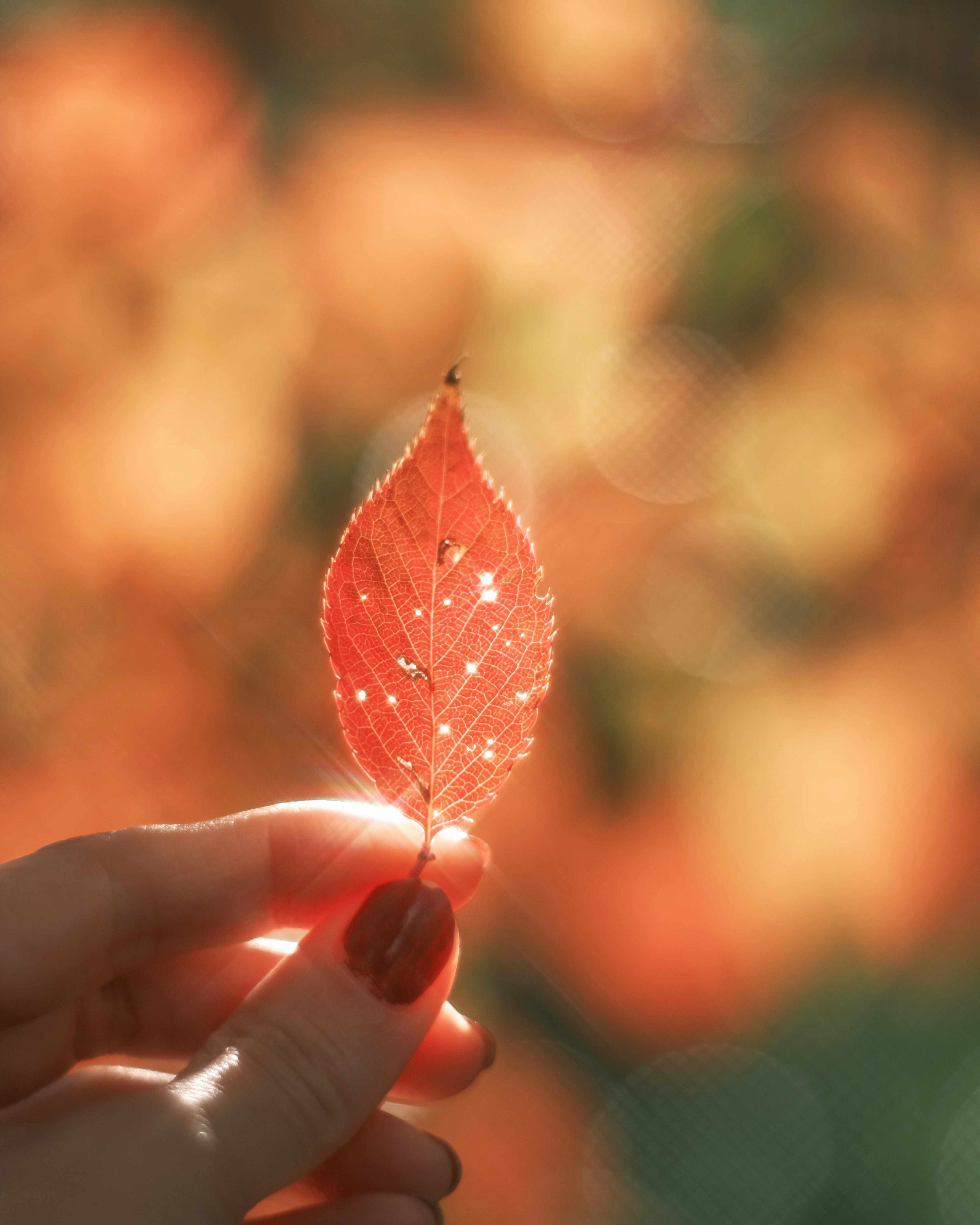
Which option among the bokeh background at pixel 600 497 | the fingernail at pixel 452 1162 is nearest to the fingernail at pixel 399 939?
the fingernail at pixel 452 1162

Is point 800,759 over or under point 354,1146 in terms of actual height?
over

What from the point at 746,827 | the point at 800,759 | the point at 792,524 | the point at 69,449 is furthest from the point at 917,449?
the point at 69,449

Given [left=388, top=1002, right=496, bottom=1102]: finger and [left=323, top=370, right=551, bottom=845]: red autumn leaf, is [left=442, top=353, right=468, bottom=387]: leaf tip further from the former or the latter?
[left=388, top=1002, right=496, bottom=1102]: finger

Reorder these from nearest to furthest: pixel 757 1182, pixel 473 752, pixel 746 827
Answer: pixel 473 752 → pixel 757 1182 → pixel 746 827

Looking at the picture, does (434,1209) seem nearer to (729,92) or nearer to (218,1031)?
(218,1031)

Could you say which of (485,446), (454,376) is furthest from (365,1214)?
(485,446)

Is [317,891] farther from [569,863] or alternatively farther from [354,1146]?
[569,863]
